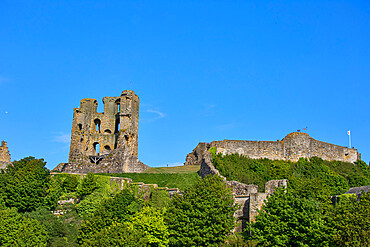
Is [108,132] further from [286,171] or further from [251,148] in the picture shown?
[286,171]

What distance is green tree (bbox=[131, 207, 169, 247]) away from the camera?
38.3 meters

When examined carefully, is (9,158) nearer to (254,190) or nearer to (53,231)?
(53,231)

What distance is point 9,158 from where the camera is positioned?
205ft

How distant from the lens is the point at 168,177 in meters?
52.7

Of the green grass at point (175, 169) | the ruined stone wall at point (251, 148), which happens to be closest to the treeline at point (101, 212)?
the green grass at point (175, 169)

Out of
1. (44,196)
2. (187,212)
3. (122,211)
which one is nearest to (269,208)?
(187,212)

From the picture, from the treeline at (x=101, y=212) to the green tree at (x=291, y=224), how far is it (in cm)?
280

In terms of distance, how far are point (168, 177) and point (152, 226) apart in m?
13.9

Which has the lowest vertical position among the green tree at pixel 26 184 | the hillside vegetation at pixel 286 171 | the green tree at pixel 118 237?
the green tree at pixel 118 237

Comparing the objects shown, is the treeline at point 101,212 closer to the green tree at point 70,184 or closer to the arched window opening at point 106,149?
the green tree at point 70,184

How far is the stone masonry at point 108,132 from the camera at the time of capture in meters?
59.5

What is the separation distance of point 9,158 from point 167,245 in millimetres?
31870

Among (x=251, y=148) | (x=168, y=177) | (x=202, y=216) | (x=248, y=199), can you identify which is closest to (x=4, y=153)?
(x=168, y=177)

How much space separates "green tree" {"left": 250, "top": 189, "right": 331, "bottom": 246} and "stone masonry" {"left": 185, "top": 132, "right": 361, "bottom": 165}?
18.6 meters
